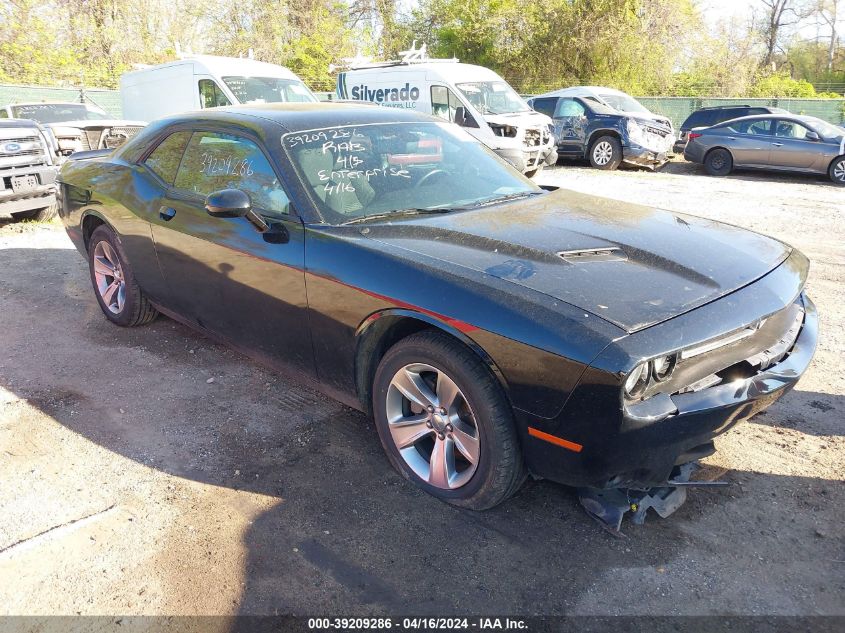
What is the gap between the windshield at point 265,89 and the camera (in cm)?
1134

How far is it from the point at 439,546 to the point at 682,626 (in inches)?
36.1

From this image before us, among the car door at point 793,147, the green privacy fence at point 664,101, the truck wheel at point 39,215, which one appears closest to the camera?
the truck wheel at point 39,215

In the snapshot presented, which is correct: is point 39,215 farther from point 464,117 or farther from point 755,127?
point 755,127

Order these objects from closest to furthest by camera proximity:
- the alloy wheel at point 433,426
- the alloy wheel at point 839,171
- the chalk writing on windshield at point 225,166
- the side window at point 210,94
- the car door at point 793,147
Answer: the alloy wheel at point 433,426, the chalk writing on windshield at point 225,166, the side window at point 210,94, the alloy wheel at point 839,171, the car door at point 793,147

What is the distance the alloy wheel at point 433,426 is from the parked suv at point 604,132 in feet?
43.6

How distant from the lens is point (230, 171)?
3.69 m

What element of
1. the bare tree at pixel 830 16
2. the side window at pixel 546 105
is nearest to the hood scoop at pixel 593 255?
the side window at pixel 546 105

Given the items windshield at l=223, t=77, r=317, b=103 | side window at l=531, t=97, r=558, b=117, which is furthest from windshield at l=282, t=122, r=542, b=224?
side window at l=531, t=97, r=558, b=117

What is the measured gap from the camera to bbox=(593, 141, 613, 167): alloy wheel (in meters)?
15.0

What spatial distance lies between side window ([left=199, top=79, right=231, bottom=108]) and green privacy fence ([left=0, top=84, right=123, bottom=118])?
574 centimetres

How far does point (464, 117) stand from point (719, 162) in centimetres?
612

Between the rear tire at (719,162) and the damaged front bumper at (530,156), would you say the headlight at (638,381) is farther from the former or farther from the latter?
the rear tire at (719,162)

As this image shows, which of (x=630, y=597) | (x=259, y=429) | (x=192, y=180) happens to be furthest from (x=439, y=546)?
(x=192, y=180)

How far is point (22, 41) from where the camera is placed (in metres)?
22.3
